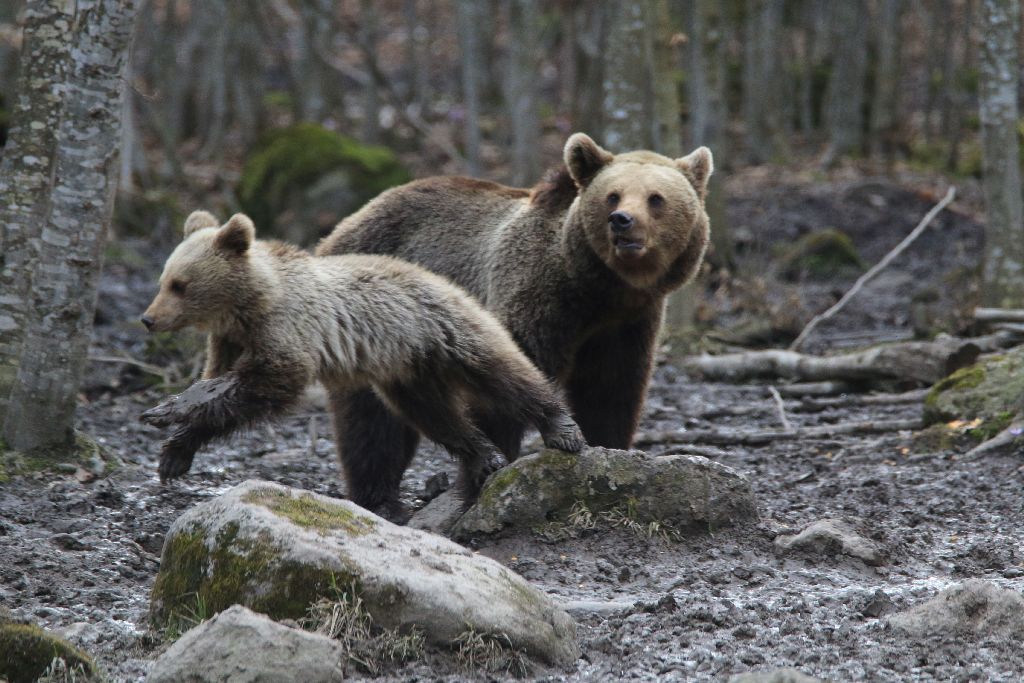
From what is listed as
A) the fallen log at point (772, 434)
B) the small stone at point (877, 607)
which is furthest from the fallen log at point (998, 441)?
the small stone at point (877, 607)

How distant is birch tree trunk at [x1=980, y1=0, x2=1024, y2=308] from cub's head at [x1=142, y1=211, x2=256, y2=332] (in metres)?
7.26

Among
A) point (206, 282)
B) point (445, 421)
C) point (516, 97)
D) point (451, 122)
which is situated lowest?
point (445, 421)

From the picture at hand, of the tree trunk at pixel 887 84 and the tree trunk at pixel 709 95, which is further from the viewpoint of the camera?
the tree trunk at pixel 887 84

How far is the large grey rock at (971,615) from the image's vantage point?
4.69m

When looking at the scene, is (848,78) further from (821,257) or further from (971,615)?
(971,615)

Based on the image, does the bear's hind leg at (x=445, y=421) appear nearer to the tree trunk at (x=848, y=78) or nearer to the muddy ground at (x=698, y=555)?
the muddy ground at (x=698, y=555)

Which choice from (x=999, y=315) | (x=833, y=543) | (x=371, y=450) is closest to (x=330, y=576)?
(x=371, y=450)

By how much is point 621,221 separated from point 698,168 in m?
1.02

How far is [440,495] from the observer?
7.04 metres

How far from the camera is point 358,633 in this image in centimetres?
446

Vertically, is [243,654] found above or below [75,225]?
below

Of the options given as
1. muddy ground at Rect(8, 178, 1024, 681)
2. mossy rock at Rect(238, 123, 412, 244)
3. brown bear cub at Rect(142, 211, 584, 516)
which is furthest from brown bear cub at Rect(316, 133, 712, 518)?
mossy rock at Rect(238, 123, 412, 244)

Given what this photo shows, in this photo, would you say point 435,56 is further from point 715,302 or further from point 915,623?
point 915,623

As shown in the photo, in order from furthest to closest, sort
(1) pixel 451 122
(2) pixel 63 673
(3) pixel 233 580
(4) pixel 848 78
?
(1) pixel 451 122 < (4) pixel 848 78 < (3) pixel 233 580 < (2) pixel 63 673
